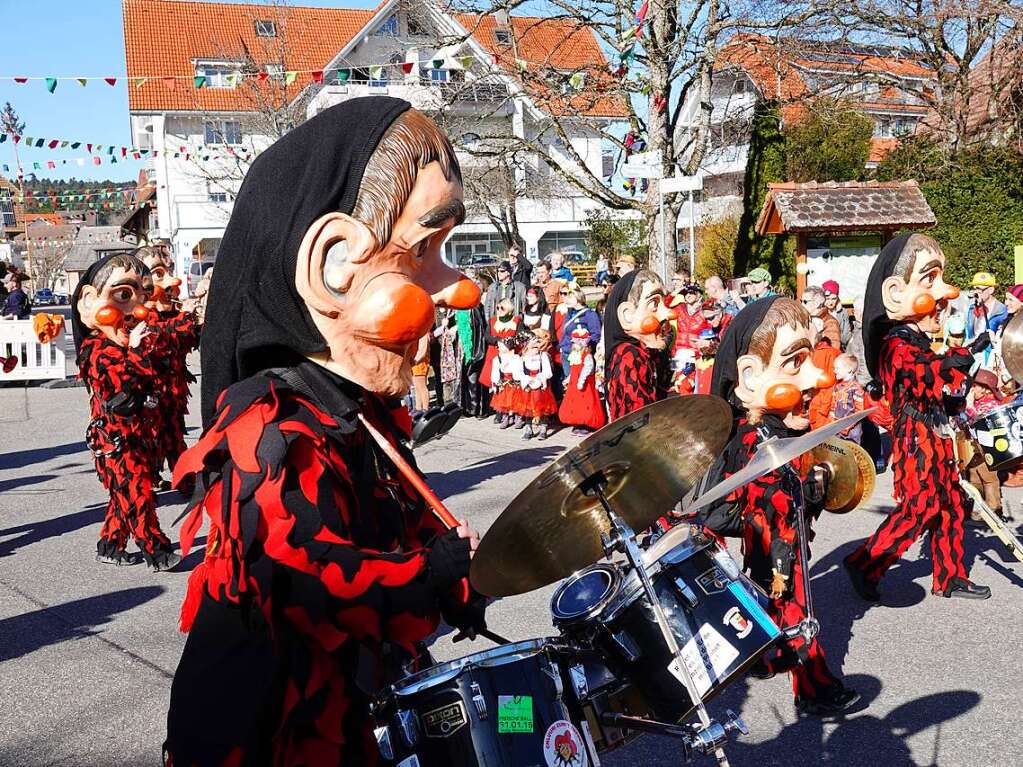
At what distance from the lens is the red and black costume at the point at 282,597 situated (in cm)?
149

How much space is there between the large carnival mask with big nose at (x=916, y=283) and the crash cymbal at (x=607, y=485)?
3.31 m

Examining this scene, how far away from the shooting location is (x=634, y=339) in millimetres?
7113

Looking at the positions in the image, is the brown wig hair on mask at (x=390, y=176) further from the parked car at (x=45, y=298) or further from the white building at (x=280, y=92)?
the parked car at (x=45, y=298)

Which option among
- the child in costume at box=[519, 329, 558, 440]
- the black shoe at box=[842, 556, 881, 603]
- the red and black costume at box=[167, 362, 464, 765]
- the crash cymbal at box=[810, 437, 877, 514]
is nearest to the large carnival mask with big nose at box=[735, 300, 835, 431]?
the crash cymbal at box=[810, 437, 877, 514]

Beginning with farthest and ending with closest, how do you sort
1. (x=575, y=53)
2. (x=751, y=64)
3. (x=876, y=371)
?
(x=575, y=53)
(x=751, y=64)
(x=876, y=371)

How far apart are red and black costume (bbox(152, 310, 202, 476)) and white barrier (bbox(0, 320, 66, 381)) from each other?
40.1 ft

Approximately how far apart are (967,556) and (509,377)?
669cm

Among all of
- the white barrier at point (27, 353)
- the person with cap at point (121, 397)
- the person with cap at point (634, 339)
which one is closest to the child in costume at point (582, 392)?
the person with cap at point (634, 339)

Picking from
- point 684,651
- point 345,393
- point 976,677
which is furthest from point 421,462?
point 345,393

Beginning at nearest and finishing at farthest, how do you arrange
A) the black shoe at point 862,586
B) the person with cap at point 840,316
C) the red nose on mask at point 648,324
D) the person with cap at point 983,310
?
the black shoe at point 862,586 < the red nose on mask at point 648,324 < the person with cap at point 983,310 < the person with cap at point 840,316

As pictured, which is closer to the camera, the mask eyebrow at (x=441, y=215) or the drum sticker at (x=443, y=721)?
the mask eyebrow at (x=441, y=215)

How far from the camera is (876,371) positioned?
5.70m

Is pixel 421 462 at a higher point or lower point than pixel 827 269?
lower

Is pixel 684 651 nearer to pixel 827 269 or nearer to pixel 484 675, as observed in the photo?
pixel 484 675
